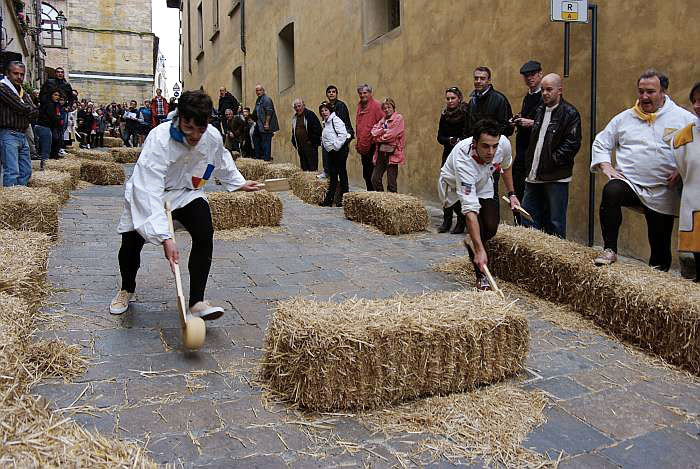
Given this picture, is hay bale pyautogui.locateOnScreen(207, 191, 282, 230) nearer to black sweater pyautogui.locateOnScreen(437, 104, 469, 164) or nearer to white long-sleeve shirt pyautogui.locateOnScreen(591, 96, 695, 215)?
black sweater pyautogui.locateOnScreen(437, 104, 469, 164)

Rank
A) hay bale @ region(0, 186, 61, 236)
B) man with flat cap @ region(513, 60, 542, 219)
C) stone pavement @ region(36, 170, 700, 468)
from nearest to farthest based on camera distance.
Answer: stone pavement @ region(36, 170, 700, 468), hay bale @ region(0, 186, 61, 236), man with flat cap @ region(513, 60, 542, 219)

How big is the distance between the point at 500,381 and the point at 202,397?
1527 mm

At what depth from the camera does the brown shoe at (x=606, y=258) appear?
459cm

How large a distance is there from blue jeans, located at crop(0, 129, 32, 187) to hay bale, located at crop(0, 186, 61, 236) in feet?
4.28

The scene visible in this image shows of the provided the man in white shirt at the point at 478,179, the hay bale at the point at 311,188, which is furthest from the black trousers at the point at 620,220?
the hay bale at the point at 311,188

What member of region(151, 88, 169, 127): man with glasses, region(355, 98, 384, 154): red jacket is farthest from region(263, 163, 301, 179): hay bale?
region(151, 88, 169, 127): man with glasses

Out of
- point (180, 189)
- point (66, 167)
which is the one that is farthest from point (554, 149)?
point (66, 167)

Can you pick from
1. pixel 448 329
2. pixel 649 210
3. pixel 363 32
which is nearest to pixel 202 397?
pixel 448 329

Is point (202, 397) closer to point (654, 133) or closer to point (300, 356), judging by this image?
point (300, 356)

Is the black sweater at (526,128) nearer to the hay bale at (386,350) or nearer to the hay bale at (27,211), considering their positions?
the hay bale at (386,350)

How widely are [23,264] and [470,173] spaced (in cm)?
317

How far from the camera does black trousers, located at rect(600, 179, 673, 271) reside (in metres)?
4.74

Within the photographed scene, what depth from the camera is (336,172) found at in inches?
386

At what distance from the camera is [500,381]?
339cm
